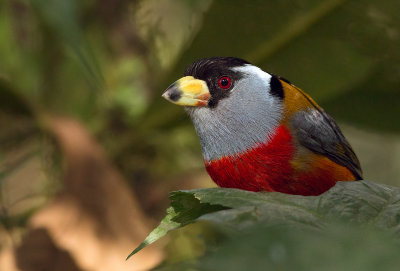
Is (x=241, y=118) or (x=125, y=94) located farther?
(x=125, y=94)

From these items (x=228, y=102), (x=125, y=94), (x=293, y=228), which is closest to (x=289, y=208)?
(x=293, y=228)

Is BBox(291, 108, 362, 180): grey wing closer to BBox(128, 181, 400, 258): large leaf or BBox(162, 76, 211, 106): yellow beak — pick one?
BBox(162, 76, 211, 106): yellow beak

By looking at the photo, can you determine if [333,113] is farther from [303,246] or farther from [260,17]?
[303,246]

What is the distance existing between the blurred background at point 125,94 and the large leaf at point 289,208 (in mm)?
1166

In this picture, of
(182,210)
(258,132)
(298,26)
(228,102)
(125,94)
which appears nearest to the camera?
(182,210)

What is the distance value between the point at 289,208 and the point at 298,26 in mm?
1593

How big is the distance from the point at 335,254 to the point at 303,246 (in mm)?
25

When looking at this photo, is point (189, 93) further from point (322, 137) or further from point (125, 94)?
point (125, 94)

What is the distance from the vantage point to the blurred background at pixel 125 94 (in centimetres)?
216

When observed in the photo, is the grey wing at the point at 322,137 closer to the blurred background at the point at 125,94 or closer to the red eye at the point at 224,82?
the red eye at the point at 224,82

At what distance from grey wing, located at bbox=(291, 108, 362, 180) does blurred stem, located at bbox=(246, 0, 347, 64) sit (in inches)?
19.6

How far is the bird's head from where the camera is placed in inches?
60.2

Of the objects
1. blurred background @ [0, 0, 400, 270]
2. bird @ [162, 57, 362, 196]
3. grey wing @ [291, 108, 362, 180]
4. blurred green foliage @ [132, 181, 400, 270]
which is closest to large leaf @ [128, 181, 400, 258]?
blurred green foliage @ [132, 181, 400, 270]

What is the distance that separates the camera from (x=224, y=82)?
165 cm
